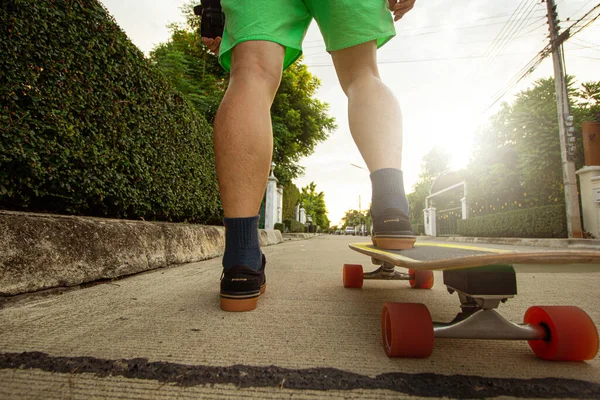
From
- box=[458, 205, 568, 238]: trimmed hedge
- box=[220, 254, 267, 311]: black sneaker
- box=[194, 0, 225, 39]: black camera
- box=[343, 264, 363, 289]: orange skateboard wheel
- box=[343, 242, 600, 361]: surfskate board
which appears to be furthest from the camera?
box=[458, 205, 568, 238]: trimmed hedge

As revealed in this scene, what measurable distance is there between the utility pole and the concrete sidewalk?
9844mm

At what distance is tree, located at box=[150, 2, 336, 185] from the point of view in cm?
1022

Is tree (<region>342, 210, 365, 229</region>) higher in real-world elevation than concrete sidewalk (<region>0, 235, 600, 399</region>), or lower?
higher

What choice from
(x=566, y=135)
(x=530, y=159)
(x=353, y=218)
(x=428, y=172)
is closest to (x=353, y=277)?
(x=566, y=135)

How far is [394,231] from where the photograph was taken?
3.57 feet

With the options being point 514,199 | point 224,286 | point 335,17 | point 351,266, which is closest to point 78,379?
point 224,286

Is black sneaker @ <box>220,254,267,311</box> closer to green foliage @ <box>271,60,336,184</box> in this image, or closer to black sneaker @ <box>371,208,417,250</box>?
black sneaker @ <box>371,208,417,250</box>

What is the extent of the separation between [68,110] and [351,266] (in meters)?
1.76

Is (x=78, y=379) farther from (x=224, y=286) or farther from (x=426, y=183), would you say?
(x=426, y=183)

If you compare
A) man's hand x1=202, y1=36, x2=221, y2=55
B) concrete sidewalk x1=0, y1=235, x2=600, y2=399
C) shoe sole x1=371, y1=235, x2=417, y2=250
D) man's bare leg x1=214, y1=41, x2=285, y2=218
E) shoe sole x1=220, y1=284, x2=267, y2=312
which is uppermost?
man's hand x1=202, y1=36, x2=221, y2=55

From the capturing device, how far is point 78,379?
553 mm

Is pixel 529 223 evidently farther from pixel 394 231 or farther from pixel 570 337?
pixel 570 337

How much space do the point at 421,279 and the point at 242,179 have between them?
104cm

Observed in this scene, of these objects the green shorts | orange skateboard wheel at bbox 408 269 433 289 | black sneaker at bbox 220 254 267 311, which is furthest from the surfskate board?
the green shorts
